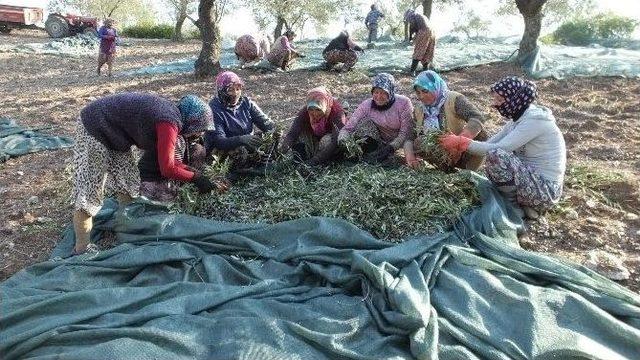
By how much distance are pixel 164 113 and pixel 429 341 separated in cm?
179

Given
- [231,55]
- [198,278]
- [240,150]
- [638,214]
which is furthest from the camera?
[231,55]

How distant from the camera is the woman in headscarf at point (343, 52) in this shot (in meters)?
8.14

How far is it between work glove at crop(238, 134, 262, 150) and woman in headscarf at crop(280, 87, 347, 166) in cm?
20

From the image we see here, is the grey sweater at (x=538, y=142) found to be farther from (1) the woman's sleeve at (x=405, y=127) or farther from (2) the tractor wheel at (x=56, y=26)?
(2) the tractor wheel at (x=56, y=26)

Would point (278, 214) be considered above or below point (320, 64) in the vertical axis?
below

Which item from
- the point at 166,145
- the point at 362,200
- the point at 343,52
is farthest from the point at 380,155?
the point at 343,52

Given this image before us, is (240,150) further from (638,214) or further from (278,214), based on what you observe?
(638,214)

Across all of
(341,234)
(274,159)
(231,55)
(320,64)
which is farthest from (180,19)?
(341,234)

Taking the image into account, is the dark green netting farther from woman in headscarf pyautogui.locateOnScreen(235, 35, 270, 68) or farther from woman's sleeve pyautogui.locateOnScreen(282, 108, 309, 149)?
woman's sleeve pyautogui.locateOnScreen(282, 108, 309, 149)

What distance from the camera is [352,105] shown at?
249 inches

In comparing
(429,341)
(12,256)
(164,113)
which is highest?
(164,113)

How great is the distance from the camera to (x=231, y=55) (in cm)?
1081

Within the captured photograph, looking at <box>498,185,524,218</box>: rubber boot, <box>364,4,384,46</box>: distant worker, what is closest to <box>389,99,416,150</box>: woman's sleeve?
<box>498,185,524,218</box>: rubber boot

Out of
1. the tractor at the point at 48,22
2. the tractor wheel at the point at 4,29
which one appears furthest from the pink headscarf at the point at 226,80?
the tractor wheel at the point at 4,29
